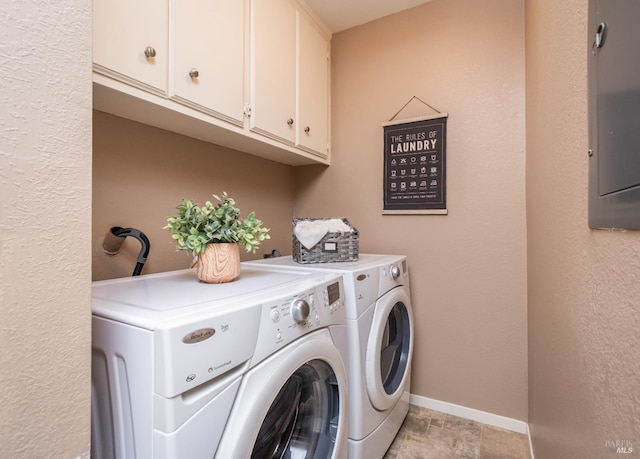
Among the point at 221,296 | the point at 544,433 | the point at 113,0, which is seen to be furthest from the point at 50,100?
the point at 544,433

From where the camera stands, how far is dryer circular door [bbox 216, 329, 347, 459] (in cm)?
72

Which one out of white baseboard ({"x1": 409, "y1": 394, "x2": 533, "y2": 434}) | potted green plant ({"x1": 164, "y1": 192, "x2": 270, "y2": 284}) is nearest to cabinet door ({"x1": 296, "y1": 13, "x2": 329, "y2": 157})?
potted green plant ({"x1": 164, "y1": 192, "x2": 270, "y2": 284})

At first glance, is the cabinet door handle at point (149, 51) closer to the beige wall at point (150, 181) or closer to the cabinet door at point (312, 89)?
the beige wall at point (150, 181)

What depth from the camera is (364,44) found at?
2018mm

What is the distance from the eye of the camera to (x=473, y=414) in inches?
67.2

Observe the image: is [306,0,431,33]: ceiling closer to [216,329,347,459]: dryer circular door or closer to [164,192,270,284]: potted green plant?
[164,192,270,284]: potted green plant

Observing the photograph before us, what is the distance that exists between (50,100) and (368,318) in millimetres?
1133

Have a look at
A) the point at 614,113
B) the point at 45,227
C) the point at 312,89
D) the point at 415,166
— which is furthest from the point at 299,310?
the point at 312,89

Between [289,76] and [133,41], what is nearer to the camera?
[133,41]

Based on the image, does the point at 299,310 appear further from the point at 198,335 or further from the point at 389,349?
the point at 389,349

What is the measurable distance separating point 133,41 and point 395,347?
1681 millimetres

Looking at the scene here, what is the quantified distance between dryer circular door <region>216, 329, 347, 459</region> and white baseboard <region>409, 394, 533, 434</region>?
1050mm

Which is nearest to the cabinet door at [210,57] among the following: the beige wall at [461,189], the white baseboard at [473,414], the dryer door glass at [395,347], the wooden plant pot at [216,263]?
the wooden plant pot at [216,263]

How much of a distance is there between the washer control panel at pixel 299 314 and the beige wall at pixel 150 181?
2.88 feet
